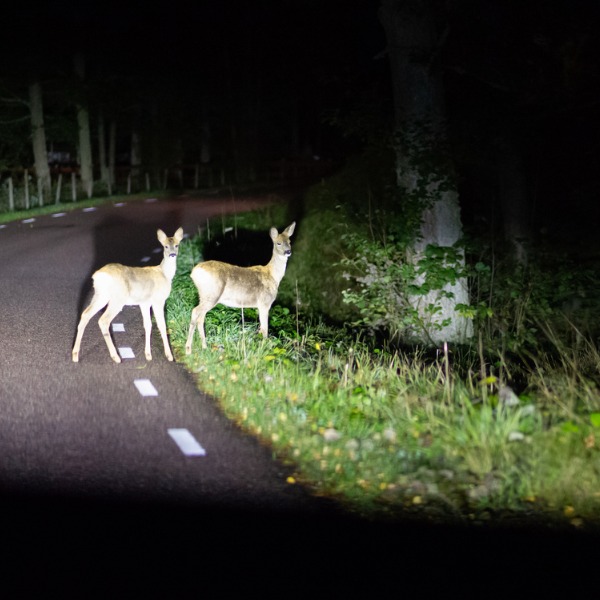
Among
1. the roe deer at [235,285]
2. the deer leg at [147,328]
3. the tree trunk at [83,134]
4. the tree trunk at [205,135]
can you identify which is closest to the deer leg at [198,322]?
the roe deer at [235,285]

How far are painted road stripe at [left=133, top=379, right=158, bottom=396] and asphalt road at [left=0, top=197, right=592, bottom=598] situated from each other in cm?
4

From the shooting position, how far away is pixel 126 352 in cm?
1130

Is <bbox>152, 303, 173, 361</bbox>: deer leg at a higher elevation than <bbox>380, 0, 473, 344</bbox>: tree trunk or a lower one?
lower

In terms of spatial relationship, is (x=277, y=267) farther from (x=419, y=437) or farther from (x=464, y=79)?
(x=464, y=79)

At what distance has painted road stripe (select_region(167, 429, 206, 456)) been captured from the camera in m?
7.40

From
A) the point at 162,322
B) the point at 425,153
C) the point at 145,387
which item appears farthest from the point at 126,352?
the point at 425,153

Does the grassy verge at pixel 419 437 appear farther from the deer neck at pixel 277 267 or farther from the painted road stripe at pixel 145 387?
the deer neck at pixel 277 267

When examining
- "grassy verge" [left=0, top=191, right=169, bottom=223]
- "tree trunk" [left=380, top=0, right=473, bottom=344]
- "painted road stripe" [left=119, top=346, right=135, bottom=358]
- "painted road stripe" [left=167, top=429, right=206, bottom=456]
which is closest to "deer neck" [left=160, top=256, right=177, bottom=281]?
"painted road stripe" [left=119, top=346, right=135, bottom=358]

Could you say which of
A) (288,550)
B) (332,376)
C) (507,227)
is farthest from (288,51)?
(288,550)

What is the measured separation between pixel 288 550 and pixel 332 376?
14.0ft

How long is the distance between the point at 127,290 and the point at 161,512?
4.81 m

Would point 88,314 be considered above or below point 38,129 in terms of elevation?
below

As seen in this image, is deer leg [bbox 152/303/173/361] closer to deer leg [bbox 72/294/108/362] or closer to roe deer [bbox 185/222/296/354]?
roe deer [bbox 185/222/296/354]

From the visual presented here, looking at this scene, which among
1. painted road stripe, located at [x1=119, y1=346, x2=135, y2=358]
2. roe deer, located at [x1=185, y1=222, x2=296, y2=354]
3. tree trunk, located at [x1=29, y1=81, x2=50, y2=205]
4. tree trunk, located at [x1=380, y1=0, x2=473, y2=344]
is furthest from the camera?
tree trunk, located at [x1=29, y1=81, x2=50, y2=205]
